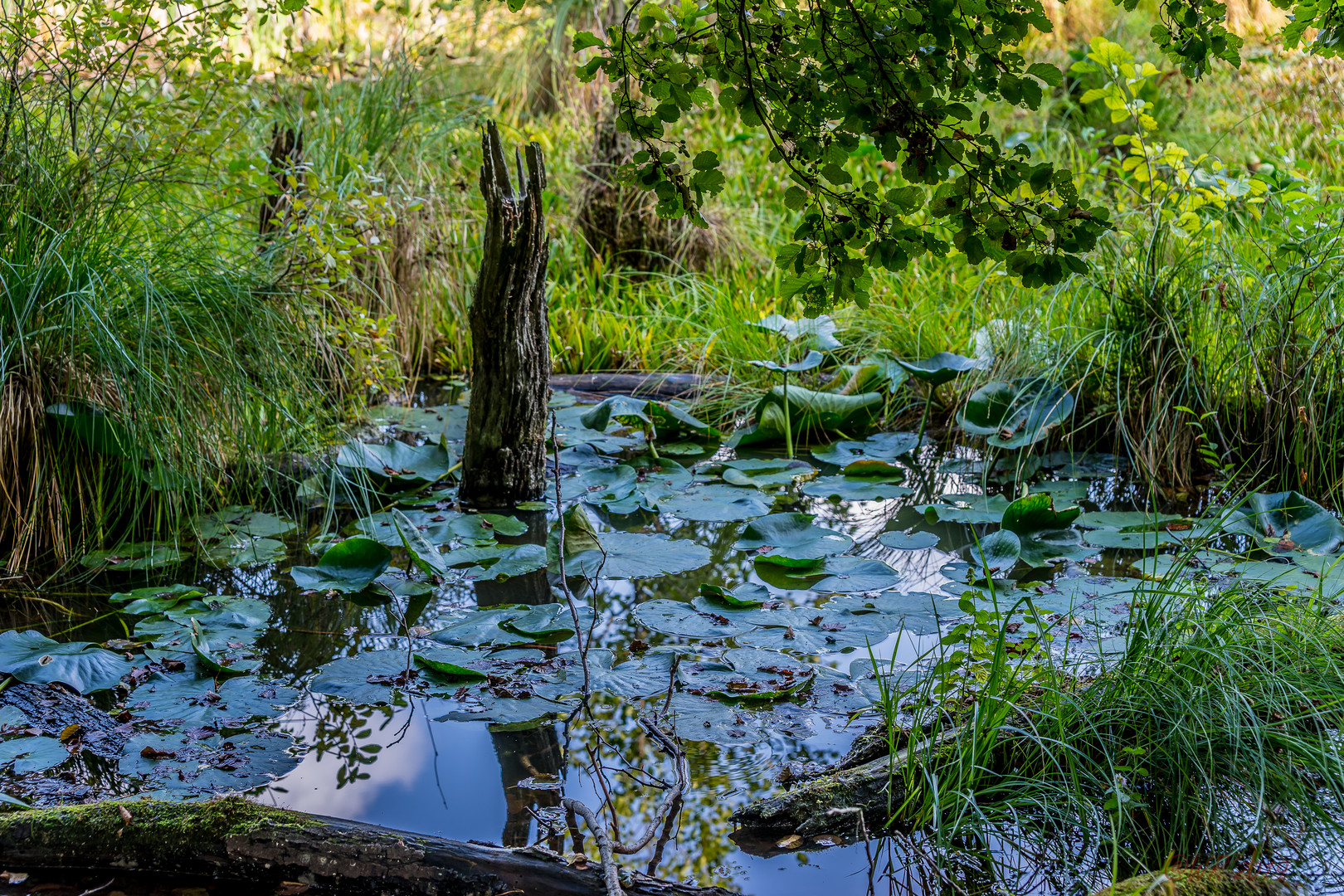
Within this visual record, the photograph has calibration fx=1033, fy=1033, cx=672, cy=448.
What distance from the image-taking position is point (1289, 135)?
5988 mm

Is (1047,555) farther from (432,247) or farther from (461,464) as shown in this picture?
(432,247)

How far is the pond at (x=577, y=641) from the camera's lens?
1710 millimetres

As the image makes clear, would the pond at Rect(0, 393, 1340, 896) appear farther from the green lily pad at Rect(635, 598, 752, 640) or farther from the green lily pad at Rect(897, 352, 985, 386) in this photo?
the green lily pad at Rect(897, 352, 985, 386)

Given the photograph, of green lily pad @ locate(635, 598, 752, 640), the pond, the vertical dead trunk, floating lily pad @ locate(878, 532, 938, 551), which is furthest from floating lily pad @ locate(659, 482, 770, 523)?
green lily pad @ locate(635, 598, 752, 640)

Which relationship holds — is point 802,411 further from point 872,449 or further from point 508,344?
point 508,344

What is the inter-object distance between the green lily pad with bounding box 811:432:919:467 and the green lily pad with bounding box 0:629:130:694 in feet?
7.74

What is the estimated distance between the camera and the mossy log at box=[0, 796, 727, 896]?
138 centimetres

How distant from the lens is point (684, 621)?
2.38 metres

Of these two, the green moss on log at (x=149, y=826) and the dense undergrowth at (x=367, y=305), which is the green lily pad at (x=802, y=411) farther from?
the green moss on log at (x=149, y=826)

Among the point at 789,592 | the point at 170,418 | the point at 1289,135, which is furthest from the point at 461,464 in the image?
the point at 1289,135

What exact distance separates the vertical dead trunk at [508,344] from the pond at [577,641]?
0.14 meters

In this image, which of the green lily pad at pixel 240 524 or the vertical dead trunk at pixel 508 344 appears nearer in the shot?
the green lily pad at pixel 240 524

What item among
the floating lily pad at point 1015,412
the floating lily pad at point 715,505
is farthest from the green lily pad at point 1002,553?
the floating lily pad at point 1015,412

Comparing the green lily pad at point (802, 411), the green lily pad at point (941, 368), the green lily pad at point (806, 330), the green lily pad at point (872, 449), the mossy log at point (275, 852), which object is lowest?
the mossy log at point (275, 852)
